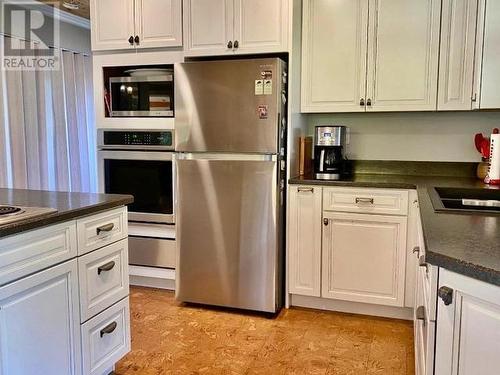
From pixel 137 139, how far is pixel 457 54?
2.17 m

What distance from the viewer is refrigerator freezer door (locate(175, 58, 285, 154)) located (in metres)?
2.67

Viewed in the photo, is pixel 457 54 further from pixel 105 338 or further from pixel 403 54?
pixel 105 338

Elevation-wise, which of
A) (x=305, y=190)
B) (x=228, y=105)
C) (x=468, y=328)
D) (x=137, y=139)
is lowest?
(x=468, y=328)

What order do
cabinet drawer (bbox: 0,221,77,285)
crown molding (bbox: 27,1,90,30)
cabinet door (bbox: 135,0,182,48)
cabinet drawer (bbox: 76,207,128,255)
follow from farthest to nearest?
crown molding (bbox: 27,1,90,30) < cabinet door (bbox: 135,0,182,48) < cabinet drawer (bbox: 76,207,128,255) < cabinet drawer (bbox: 0,221,77,285)

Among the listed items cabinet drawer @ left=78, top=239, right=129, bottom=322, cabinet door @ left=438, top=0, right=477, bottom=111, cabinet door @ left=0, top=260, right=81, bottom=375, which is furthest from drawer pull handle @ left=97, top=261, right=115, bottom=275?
cabinet door @ left=438, top=0, right=477, bottom=111

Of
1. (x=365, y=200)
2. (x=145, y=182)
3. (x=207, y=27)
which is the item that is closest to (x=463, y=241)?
(x=365, y=200)

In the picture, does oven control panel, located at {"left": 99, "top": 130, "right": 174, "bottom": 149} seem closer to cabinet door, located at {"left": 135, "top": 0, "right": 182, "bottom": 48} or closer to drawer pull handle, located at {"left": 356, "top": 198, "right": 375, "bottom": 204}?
cabinet door, located at {"left": 135, "top": 0, "right": 182, "bottom": 48}

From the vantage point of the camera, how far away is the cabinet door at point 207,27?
2852mm

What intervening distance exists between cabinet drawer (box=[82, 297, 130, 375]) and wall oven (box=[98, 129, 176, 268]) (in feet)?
3.53

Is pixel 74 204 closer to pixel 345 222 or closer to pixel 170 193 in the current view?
pixel 170 193

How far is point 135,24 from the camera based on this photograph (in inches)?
120

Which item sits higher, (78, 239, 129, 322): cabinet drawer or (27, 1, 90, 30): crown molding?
(27, 1, 90, 30): crown molding

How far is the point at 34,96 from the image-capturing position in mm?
3986

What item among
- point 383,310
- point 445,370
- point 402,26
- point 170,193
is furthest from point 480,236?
point 170,193
